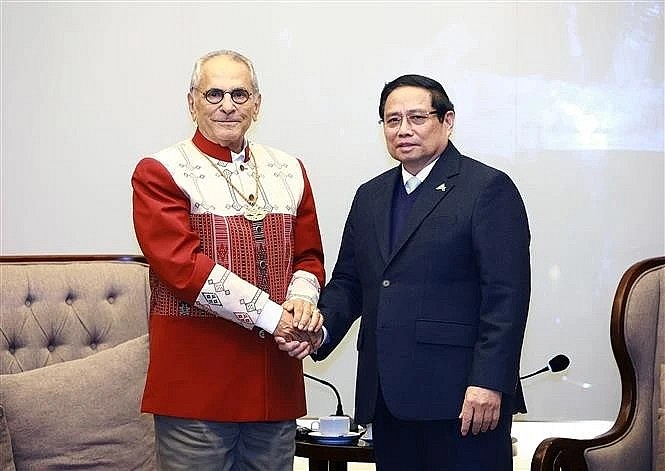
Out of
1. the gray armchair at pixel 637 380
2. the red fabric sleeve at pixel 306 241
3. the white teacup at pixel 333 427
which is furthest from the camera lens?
the white teacup at pixel 333 427

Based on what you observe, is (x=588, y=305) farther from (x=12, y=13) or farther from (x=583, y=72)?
(x=12, y=13)

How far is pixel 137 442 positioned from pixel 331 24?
180cm

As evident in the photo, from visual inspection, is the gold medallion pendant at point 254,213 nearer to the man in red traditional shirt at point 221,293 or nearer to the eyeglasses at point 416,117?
the man in red traditional shirt at point 221,293

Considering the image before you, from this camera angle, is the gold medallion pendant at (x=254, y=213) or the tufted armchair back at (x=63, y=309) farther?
the tufted armchair back at (x=63, y=309)

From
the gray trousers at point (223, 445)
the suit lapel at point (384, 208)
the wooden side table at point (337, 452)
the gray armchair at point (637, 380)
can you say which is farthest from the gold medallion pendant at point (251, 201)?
the gray armchair at point (637, 380)

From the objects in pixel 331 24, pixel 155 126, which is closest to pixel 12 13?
pixel 155 126

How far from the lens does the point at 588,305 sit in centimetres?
392

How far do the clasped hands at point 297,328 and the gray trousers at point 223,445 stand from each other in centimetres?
18

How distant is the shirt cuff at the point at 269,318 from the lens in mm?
2350

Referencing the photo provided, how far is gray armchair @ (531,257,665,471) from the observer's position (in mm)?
2710

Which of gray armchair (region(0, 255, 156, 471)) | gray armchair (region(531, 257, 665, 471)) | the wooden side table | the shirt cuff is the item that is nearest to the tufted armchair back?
gray armchair (region(0, 255, 156, 471))

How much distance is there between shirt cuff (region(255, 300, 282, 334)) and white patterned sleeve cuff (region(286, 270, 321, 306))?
10 cm

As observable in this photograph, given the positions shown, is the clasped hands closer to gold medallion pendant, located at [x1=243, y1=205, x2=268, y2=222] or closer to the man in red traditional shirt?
the man in red traditional shirt

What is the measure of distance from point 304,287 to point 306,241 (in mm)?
134
